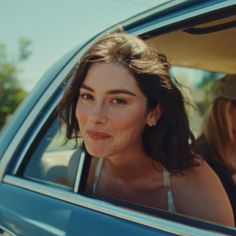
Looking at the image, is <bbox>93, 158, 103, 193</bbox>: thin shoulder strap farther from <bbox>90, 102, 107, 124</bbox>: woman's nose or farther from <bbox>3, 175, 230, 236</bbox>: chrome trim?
<bbox>90, 102, 107, 124</bbox>: woman's nose

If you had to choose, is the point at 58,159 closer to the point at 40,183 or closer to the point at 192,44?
the point at 40,183

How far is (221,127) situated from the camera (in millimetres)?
3070

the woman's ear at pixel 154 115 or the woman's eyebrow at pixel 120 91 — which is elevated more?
the woman's eyebrow at pixel 120 91

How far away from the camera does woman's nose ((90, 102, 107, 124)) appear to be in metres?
1.94

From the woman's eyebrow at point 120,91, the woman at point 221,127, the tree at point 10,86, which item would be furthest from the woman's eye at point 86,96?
the tree at point 10,86

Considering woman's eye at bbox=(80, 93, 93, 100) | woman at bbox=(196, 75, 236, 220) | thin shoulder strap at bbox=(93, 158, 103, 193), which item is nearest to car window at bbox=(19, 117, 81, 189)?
thin shoulder strap at bbox=(93, 158, 103, 193)

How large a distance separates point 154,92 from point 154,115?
0.09 m

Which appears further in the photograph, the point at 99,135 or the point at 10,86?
the point at 10,86

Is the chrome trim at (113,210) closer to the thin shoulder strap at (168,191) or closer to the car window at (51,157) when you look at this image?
the car window at (51,157)

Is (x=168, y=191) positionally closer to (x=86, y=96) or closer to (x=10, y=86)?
(x=86, y=96)

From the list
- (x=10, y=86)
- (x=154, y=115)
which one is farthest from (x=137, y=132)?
(x=10, y=86)

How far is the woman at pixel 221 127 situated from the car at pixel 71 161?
0.25 metres

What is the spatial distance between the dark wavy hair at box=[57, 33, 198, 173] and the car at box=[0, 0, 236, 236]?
0.38 feet

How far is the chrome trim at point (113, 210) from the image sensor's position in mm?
1550
